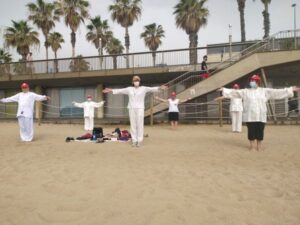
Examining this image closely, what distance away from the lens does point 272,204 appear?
3.95 meters

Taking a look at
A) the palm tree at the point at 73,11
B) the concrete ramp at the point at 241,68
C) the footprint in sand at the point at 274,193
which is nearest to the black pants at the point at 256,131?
the footprint in sand at the point at 274,193

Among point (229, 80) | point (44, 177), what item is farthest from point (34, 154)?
point (229, 80)

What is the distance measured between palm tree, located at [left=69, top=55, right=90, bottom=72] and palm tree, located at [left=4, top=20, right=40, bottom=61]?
35.9ft

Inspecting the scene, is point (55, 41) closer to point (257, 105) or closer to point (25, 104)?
point (25, 104)

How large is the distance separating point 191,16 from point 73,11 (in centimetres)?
1225

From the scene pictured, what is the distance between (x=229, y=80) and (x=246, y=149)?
856 centimetres

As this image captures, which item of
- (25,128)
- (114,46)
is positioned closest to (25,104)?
(25,128)

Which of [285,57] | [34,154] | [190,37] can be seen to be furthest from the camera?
[190,37]

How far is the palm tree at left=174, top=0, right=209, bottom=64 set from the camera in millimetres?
29828

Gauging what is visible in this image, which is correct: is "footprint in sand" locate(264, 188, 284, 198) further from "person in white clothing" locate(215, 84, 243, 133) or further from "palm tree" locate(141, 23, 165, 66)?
"palm tree" locate(141, 23, 165, 66)

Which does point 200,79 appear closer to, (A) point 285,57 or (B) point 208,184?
(A) point 285,57

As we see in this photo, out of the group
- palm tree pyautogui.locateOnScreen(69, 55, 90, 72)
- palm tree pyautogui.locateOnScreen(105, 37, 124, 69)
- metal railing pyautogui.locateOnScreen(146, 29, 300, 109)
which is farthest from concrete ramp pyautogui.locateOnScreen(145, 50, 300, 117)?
palm tree pyautogui.locateOnScreen(105, 37, 124, 69)

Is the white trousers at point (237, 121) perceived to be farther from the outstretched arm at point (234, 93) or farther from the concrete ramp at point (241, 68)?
the outstretched arm at point (234, 93)

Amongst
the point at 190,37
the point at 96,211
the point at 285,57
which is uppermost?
the point at 190,37
